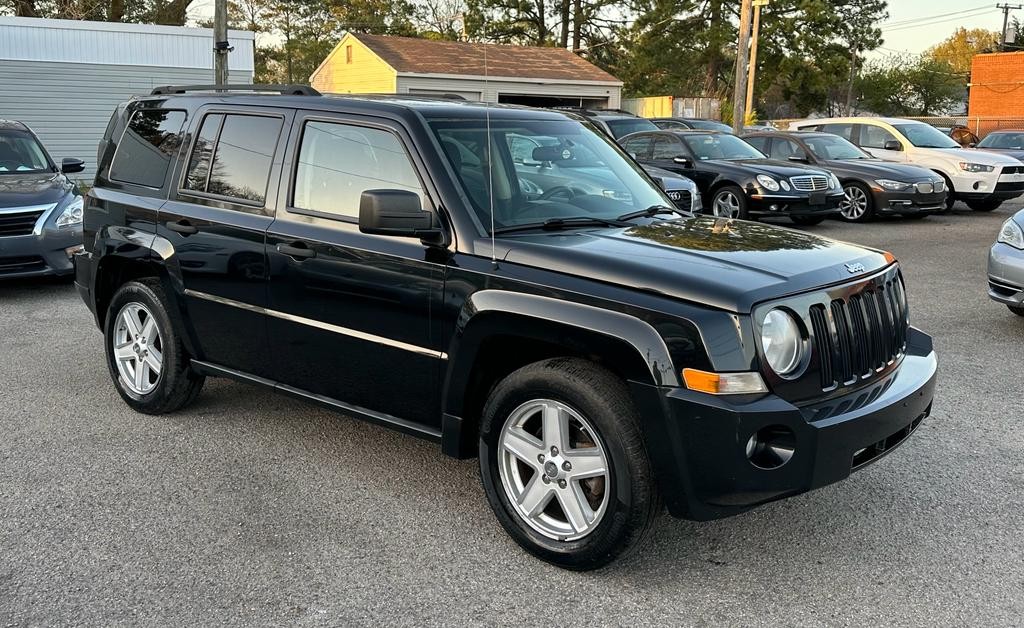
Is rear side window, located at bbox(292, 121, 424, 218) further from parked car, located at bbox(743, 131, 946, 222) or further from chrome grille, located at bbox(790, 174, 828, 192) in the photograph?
parked car, located at bbox(743, 131, 946, 222)

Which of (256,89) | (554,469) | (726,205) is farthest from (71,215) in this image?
(726,205)

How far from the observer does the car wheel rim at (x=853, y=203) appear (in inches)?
619

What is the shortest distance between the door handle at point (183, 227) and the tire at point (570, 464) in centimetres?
210

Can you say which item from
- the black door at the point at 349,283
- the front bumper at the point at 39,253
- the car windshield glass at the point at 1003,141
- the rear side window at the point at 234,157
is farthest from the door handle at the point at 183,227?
the car windshield glass at the point at 1003,141

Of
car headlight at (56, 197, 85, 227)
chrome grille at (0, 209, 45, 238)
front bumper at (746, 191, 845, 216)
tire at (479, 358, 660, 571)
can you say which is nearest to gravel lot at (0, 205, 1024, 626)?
tire at (479, 358, 660, 571)

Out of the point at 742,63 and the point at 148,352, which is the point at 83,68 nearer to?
the point at 742,63

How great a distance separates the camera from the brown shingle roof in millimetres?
36875

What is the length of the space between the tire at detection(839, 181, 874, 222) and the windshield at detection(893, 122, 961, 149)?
2688mm

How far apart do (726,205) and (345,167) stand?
10.9 m

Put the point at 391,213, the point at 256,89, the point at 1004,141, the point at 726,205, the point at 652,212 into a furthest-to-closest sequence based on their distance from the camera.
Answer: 1. the point at 1004,141
2. the point at 726,205
3. the point at 256,89
4. the point at 652,212
5. the point at 391,213

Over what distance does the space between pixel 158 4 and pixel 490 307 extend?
3867cm

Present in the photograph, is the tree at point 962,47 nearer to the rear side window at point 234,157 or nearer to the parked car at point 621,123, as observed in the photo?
the parked car at point 621,123

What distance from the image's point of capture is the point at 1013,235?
24.2 ft

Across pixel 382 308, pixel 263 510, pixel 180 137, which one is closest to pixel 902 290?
pixel 382 308
